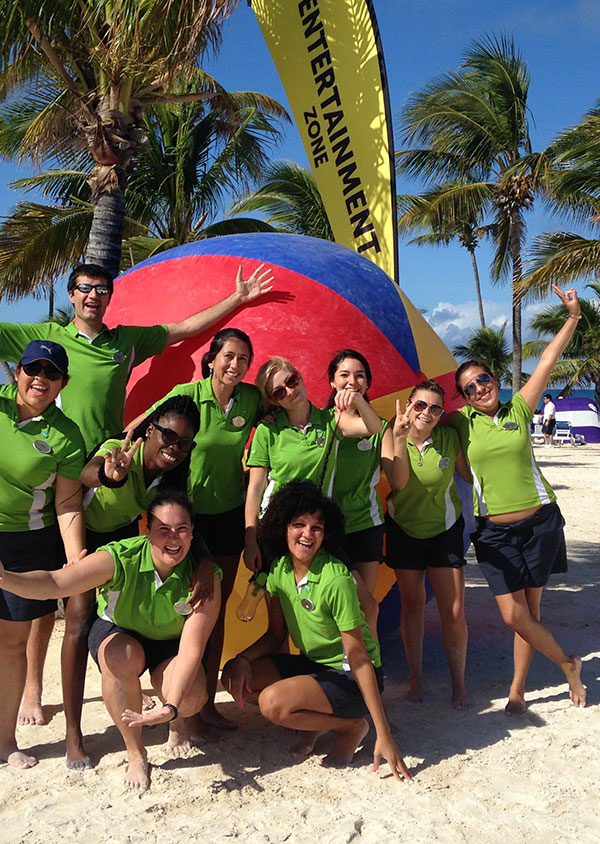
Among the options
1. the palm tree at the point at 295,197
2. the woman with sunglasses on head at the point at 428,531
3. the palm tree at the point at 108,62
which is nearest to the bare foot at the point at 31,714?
the woman with sunglasses on head at the point at 428,531

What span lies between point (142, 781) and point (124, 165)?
577 centimetres

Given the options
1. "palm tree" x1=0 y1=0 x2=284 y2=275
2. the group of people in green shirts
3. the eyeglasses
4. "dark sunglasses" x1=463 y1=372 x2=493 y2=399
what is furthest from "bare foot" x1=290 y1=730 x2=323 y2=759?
"palm tree" x1=0 y1=0 x2=284 y2=275

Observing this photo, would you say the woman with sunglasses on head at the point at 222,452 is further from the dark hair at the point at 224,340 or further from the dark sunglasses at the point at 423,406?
the dark sunglasses at the point at 423,406

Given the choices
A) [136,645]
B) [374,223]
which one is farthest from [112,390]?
[374,223]

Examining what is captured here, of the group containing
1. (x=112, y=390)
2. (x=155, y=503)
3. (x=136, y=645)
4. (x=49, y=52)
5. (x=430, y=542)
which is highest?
(x=49, y=52)

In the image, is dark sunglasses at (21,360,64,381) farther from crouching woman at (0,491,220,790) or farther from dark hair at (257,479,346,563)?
dark hair at (257,479,346,563)

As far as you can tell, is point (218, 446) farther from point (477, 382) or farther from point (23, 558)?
point (477, 382)

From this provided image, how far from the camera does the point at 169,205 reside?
13.1m

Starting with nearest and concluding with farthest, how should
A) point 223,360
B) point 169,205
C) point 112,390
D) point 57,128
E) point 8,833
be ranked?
point 8,833, point 223,360, point 112,390, point 57,128, point 169,205

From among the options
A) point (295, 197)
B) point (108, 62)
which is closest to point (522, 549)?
point (108, 62)

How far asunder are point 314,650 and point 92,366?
1629 mm

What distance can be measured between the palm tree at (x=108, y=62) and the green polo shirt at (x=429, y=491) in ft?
14.7

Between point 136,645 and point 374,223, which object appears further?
point 374,223

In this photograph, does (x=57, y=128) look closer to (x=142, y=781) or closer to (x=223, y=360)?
(x=223, y=360)
